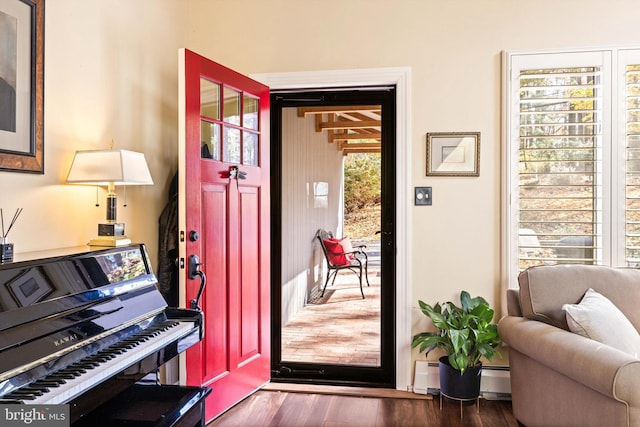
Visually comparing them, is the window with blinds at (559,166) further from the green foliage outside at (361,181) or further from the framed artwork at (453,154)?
the green foliage outside at (361,181)

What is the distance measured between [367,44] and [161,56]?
4.37ft

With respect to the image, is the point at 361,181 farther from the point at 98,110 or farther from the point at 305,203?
the point at 98,110

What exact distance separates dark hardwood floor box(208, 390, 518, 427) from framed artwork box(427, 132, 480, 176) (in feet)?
4.79

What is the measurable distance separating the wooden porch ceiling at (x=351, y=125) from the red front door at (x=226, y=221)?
21.7 inches

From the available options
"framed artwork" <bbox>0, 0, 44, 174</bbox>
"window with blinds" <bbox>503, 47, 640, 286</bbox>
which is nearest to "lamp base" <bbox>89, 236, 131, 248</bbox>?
"framed artwork" <bbox>0, 0, 44, 174</bbox>

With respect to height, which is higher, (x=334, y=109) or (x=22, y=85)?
(x=334, y=109)

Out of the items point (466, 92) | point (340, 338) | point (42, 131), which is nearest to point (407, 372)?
point (340, 338)

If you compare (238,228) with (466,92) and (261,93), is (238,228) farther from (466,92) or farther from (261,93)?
(466,92)

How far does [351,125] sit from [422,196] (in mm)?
814

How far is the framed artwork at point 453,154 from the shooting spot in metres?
3.05

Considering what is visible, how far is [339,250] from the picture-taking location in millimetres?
3689

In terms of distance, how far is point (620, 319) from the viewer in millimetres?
2262

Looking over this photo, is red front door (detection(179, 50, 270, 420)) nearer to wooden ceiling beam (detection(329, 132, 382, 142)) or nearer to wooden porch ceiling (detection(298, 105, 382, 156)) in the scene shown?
wooden porch ceiling (detection(298, 105, 382, 156))

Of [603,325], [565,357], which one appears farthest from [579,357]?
[603,325]
